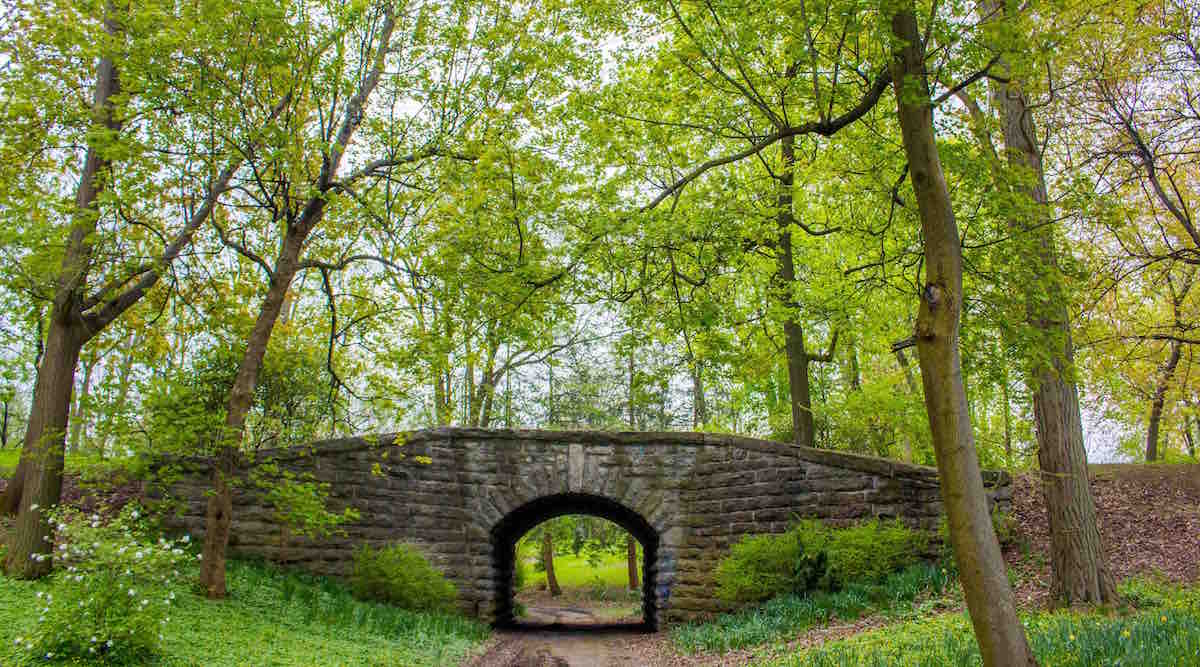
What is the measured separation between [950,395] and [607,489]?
7533 millimetres

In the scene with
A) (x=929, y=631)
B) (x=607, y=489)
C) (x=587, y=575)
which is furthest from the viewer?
(x=587, y=575)

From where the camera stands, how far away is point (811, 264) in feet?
51.6

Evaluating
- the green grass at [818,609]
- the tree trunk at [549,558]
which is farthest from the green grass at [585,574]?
the green grass at [818,609]

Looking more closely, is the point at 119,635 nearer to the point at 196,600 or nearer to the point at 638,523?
the point at 196,600

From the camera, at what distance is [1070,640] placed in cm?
524

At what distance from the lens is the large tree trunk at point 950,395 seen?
4316 millimetres

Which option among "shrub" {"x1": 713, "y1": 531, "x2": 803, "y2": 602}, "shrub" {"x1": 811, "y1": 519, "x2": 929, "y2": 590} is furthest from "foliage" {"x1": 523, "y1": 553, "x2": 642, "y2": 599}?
"shrub" {"x1": 811, "y1": 519, "x2": 929, "y2": 590}

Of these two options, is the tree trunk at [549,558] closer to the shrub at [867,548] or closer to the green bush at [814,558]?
the green bush at [814,558]

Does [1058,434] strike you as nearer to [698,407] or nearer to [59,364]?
[59,364]

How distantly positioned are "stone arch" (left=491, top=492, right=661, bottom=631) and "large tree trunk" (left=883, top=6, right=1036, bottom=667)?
291 inches

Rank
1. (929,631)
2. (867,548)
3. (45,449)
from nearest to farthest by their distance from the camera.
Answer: (929,631), (45,449), (867,548)

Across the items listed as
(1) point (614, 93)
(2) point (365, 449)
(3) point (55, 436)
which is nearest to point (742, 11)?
(1) point (614, 93)

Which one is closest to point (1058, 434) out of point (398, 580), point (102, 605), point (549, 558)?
point (398, 580)

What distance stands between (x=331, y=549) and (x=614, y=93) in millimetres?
7028
